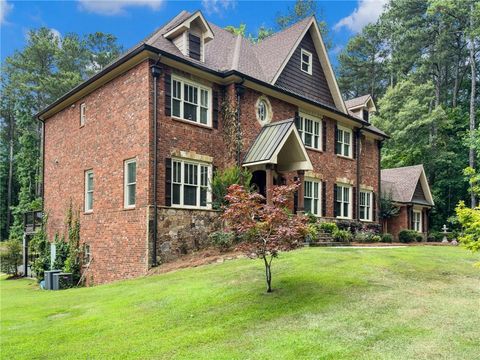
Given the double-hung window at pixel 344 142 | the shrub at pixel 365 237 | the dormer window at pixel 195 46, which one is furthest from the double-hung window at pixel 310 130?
the dormer window at pixel 195 46

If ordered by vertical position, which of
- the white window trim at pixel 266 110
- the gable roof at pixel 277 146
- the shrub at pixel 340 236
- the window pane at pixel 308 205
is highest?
the white window trim at pixel 266 110

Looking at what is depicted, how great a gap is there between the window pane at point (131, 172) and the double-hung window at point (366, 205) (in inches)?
599

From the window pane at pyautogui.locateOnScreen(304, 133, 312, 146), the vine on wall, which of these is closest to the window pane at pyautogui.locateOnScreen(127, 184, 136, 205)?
the vine on wall

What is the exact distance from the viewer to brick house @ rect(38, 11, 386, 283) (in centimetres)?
1536

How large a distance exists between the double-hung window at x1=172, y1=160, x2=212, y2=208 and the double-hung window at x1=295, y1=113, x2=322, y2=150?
21.1 ft

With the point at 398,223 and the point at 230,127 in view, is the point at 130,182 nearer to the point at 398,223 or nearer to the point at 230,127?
the point at 230,127

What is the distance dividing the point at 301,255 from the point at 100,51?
148 feet

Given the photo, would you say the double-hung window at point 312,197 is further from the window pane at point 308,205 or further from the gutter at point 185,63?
the gutter at point 185,63

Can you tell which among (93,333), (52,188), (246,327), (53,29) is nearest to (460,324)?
(246,327)

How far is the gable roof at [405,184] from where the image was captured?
101 ft

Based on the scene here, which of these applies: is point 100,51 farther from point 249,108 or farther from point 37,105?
→ point 249,108

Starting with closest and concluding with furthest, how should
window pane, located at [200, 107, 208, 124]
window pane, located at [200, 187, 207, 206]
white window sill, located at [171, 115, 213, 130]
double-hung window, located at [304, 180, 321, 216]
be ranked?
white window sill, located at [171, 115, 213, 130], window pane, located at [200, 187, 207, 206], window pane, located at [200, 107, 208, 124], double-hung window, located at [304, 180, 321, 216]

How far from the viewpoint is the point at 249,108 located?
18266 mm

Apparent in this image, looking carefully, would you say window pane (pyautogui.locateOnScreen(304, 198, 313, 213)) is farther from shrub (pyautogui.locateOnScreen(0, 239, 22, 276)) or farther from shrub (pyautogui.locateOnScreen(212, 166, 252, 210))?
shrub (pyautogui.locateOnScreen(0, 239, 22, 276))
